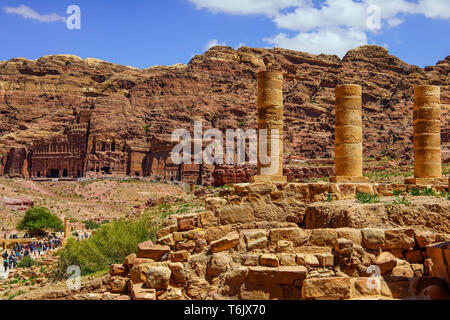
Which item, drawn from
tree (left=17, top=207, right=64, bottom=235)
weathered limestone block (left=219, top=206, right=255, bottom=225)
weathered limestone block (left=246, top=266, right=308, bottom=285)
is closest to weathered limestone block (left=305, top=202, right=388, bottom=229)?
weathered limestone block (left=219, top=206, right=255, bottom=225)

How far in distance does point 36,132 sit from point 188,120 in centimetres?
3326

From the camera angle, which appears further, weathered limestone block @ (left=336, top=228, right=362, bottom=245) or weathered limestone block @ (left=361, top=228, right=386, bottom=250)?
weathered limestone block @ (left=336, top=228, right=362, bottom=245)

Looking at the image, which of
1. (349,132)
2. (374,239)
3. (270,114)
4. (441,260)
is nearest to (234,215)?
(374,239)

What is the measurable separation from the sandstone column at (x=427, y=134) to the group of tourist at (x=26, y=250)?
930 inches

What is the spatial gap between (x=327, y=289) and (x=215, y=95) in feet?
308

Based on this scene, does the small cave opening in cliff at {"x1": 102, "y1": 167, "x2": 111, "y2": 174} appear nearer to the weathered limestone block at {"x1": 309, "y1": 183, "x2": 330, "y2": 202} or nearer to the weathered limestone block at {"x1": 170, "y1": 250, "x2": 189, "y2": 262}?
the weathered limestone block at {"x1": 309, "y1": 183, "x2": 330, "y2": 202}

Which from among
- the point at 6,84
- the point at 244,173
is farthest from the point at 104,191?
the point at 6,84

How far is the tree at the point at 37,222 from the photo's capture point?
4150cm

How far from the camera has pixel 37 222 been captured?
137ft

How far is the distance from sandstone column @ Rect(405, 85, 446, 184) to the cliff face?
57.1 meters

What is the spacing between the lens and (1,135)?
311ft

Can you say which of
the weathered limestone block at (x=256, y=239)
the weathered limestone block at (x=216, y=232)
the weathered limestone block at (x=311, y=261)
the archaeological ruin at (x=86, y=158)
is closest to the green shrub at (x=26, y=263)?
the weathered limestone block at (x=216, y=232)

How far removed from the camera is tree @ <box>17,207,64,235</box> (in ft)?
136
